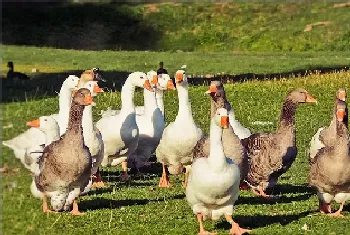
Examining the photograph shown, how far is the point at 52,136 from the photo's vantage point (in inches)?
566

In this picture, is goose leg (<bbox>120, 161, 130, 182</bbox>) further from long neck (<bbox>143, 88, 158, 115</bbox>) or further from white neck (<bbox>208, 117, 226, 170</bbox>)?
white neck (<bbox>208, 117, 226, 170</bbox>)

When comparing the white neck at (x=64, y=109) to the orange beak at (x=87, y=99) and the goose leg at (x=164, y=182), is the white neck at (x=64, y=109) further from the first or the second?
the goose leg at (x=164, y=182)

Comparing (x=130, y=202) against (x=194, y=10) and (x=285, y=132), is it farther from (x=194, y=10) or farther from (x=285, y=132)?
(x=194, y=10)

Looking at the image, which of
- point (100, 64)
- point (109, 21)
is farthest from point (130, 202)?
point (109, 21)

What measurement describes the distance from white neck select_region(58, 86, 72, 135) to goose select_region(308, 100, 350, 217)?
4374mm

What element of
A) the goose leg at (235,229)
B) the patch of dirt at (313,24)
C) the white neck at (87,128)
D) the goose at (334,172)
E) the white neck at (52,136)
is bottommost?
the patch of dirt at (313,24)

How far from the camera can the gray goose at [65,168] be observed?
1326 centimetres

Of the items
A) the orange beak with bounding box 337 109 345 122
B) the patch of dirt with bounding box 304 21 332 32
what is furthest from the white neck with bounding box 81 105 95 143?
the patch of dirt with bounding box 304 21 332 32

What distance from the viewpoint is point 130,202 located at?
1509cm

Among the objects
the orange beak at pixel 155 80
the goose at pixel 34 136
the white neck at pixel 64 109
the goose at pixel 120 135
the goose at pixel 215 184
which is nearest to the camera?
the goose at pixel 34 136

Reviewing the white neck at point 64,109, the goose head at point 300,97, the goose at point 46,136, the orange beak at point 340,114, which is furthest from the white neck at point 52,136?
the orange beak at point 340,114

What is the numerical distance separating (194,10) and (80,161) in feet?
155

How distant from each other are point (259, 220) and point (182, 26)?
44850 mm

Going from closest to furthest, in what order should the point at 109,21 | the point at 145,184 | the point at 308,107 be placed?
the point at 145,184
the point at 308,107
the point at 109,21
